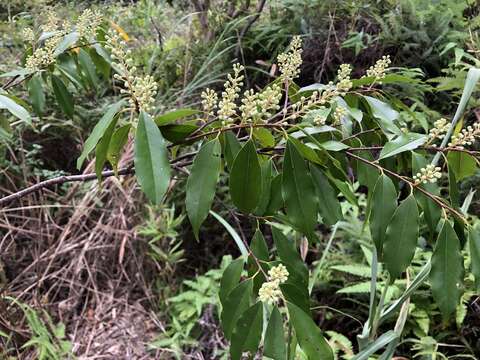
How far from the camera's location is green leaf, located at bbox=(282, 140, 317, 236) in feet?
1.48

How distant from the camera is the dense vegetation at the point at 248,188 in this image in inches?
17.9

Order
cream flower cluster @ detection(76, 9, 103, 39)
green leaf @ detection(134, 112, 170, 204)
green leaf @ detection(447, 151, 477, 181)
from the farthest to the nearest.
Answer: cream flower cluster @ detection(76, 9, 103, 39), green leaf @ detection(447, 151, 477, 181), green leaf @ detection(134, 112, 170, 204)

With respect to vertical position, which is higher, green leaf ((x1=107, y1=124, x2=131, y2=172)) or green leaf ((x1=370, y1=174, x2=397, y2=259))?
green leaf ((x1=107, y1=124, x2=131, y2=172))

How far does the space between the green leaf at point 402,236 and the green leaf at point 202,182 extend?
0.62 ft

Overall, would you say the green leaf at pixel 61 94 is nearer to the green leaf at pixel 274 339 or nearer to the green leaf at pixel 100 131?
the green leaf at pixel 100 131

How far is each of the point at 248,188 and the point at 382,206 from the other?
144 mm

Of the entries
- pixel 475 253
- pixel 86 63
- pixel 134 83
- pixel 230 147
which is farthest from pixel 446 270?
pixel 86 63

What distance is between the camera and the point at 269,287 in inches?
16.8

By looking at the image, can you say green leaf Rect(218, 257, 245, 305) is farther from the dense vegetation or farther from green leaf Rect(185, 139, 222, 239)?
green leaf Rect(185, 139, 222, 239)

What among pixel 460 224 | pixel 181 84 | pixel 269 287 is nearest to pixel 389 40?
pixel 181 84

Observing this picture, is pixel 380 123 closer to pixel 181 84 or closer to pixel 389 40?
pixel 389 40

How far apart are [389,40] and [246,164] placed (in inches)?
65.6

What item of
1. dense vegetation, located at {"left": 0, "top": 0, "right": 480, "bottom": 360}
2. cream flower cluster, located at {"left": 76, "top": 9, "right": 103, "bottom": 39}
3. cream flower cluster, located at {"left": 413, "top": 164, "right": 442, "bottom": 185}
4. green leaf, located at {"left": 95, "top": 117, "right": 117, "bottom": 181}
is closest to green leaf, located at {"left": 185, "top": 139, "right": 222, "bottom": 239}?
dense vegetation, located at {"left": 0, "top": 0, "right": 480, "bottom": 360}

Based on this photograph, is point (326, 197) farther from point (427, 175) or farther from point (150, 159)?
point (150, 159)
